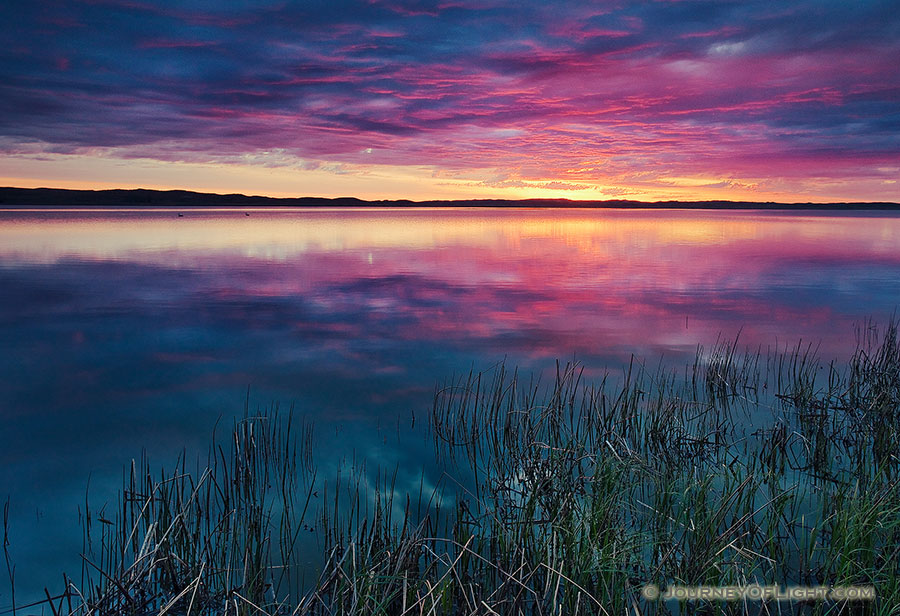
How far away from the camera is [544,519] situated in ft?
18.0

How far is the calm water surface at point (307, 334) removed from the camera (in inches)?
325

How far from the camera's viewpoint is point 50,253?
112 feet

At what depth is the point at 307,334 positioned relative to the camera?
608 inches

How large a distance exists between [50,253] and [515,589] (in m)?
39.3

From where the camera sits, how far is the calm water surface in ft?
27.1

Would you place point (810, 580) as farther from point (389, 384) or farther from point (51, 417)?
point (51, 417)

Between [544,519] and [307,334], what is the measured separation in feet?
36.7

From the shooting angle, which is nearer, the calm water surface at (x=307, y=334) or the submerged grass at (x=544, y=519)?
the submerged grass at (x=544, y=519)

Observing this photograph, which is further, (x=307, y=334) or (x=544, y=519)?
(x=307, y=334)

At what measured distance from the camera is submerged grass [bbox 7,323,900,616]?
4250 millimetres

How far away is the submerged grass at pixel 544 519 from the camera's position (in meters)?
4.25

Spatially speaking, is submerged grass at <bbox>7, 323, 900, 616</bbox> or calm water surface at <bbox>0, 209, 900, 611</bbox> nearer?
submerged grass at <bbox>7, 323, 900, 616</bbox>

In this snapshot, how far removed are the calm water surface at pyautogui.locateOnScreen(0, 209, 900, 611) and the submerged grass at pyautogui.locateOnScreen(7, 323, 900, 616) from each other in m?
1.04

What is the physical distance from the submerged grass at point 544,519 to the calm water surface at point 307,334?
104cm
